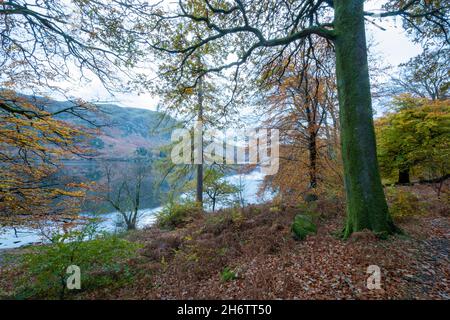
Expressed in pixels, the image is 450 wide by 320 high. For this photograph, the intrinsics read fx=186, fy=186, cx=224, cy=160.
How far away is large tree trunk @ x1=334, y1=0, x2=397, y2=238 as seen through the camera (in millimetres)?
3959

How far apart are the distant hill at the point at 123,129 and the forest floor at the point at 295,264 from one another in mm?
4068

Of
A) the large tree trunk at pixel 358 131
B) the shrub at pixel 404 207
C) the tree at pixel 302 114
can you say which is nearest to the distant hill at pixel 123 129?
the tree at pixel 302 114

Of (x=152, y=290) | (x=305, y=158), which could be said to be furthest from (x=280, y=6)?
(x=152, y=290)

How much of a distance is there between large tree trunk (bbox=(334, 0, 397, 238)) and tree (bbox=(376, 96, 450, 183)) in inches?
199

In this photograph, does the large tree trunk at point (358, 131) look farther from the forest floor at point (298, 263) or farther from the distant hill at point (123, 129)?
the distant hill at point (123, 129)

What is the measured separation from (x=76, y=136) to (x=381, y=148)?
13.1m

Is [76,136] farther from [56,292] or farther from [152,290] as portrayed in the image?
[152,290]

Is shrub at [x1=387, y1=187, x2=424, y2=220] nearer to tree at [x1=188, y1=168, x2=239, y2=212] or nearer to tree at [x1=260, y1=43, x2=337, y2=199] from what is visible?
tree at [x1=260, y1=43, x2=337, y2=199]

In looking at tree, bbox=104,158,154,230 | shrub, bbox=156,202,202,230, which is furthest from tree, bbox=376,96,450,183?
tree, bbox=104,158,154,230

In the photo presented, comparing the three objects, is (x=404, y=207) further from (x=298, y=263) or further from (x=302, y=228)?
(x=298, y=263)

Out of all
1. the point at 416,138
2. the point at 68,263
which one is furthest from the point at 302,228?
the point at 416,138

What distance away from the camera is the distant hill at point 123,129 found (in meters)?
5.55

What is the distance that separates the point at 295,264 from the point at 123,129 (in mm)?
67757

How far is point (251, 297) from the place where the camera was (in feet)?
10.3
